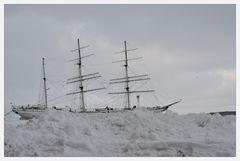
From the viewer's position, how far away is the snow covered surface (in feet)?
→ 55.2

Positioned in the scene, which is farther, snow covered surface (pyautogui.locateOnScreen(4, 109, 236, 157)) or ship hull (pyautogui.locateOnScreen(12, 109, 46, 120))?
ship hull (pyautogui.locateOnScreen(12, 109, 46, 120))

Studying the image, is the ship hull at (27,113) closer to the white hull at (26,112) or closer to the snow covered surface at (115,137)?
the white hull at (26,112)

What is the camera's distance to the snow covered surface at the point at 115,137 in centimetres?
1681

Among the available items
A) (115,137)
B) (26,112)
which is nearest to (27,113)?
(26,112)

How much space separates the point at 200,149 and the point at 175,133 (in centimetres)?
351

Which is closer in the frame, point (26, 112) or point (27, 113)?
point (27, 113)

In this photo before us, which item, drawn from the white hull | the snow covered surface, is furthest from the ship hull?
the snow covered surface

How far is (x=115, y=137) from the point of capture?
63.8 feet

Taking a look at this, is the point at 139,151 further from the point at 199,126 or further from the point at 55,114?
the point at 199,126

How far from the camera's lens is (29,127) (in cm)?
1966

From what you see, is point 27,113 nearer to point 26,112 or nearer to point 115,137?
point 26,112

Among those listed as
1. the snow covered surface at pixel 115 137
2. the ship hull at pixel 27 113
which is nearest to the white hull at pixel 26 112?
the ship hull at pixel 27 113

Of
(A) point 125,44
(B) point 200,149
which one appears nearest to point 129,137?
(B) point 200,149

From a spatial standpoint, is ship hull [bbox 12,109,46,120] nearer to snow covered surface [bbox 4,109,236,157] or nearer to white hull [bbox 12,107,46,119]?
white hull [bbox 12,107,46,119]
